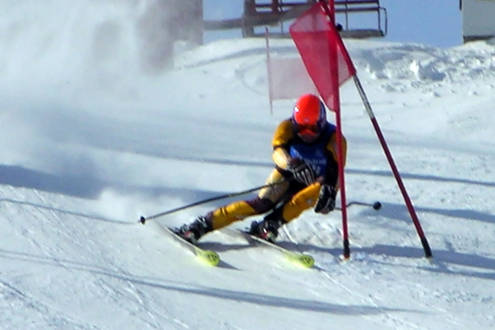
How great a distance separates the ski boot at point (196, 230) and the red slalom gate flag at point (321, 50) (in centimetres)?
128

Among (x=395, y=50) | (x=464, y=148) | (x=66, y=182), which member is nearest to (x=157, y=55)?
(x=395, y=50)

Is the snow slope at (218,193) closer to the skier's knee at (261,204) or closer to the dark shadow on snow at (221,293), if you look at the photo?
the dark shadow on snow at (221,293)

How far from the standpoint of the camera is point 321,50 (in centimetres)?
972

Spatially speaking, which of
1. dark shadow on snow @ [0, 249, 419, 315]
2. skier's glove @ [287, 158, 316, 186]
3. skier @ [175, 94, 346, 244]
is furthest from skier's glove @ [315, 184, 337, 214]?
dark shadow on snow @ [0, 249, 419, 315]

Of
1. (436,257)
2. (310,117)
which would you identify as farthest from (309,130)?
(436,257)

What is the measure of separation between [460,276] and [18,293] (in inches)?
125

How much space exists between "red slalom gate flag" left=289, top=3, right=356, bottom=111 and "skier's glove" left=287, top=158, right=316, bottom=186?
1.61ft

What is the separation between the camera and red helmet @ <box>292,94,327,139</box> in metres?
9.98

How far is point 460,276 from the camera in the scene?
9.29 metres

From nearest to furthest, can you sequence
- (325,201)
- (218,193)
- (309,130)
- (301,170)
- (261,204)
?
(325,201), (301,170), (261,204), (309,130), (218,193)

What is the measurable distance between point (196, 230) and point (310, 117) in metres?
1.22

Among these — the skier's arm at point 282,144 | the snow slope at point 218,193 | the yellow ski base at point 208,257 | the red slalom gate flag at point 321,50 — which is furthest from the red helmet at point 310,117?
the yellow ski base at point 208,257

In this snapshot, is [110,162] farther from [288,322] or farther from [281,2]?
[281,2]

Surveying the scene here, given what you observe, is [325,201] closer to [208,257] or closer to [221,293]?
[208,257]
